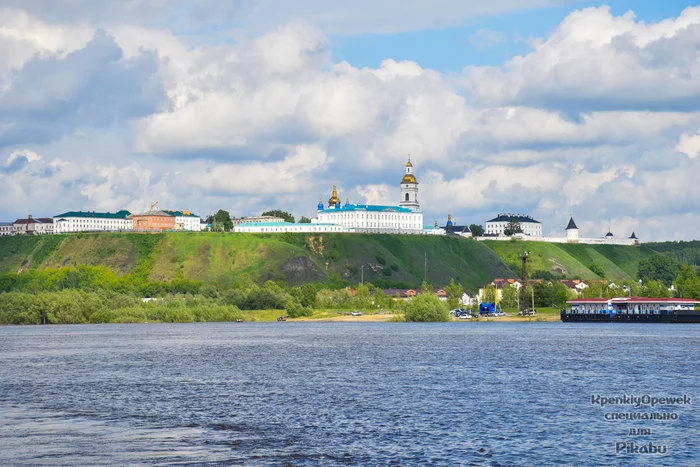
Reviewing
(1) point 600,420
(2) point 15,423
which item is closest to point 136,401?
(2) point 15,423

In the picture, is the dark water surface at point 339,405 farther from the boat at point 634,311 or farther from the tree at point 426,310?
the boat at point 634,311

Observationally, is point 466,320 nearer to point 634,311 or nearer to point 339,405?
point 634,311

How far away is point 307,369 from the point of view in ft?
247

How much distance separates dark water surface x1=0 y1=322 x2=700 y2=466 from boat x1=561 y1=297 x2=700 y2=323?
269ft

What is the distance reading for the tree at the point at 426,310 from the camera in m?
167

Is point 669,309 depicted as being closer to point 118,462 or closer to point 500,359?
point 500,359

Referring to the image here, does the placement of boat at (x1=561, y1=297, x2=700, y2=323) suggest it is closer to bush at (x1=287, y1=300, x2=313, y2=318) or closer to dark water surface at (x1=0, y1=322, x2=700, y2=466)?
bush at (x1=287, y1=300, x2=313, y2=318)

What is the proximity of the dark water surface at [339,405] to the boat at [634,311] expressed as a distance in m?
82.1

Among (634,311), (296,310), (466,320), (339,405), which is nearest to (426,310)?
(466,320)

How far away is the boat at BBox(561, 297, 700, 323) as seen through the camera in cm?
17812

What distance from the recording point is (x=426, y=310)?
6599 inches

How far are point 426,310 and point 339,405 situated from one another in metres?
115

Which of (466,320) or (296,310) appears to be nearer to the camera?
(296,310)

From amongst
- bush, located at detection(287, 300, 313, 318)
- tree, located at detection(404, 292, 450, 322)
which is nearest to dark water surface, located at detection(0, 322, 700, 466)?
tree, located at detection(404, 292, 450, 322)
